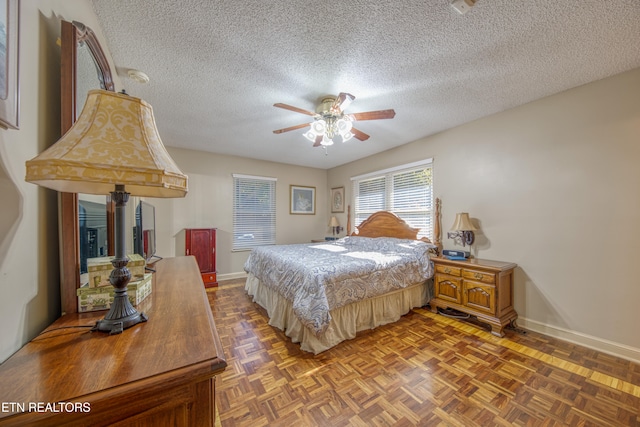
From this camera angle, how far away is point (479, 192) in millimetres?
3037

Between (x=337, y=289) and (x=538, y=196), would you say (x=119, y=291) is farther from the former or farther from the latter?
(x=538, y=196)

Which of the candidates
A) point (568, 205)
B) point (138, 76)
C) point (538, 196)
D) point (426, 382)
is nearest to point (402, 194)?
point (538, 196)

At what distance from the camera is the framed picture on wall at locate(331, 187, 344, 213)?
5.40m

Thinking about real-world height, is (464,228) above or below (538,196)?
below

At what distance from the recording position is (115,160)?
0.67 meters

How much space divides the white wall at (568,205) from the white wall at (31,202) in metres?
3.76

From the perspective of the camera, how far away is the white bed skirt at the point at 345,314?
7.34 ft

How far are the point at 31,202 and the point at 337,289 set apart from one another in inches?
81.0

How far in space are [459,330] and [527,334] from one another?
68 cm

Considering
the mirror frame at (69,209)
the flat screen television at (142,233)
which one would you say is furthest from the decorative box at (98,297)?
the flat screen television at (142,233)

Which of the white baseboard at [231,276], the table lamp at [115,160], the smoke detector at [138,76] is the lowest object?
the white baseboard at [231,276]

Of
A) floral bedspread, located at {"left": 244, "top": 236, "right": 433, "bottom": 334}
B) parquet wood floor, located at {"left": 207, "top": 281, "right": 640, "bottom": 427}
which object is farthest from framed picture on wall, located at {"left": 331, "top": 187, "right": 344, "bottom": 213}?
parquet wood floor, located at {"left": 207, "top": 281, "right": 640, "bottom": 427}

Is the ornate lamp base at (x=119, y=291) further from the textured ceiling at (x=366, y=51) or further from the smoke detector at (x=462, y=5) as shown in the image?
the smoke detector at (x=462, y=5)

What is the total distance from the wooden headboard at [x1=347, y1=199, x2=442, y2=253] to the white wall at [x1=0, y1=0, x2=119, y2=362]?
12.4 ft
